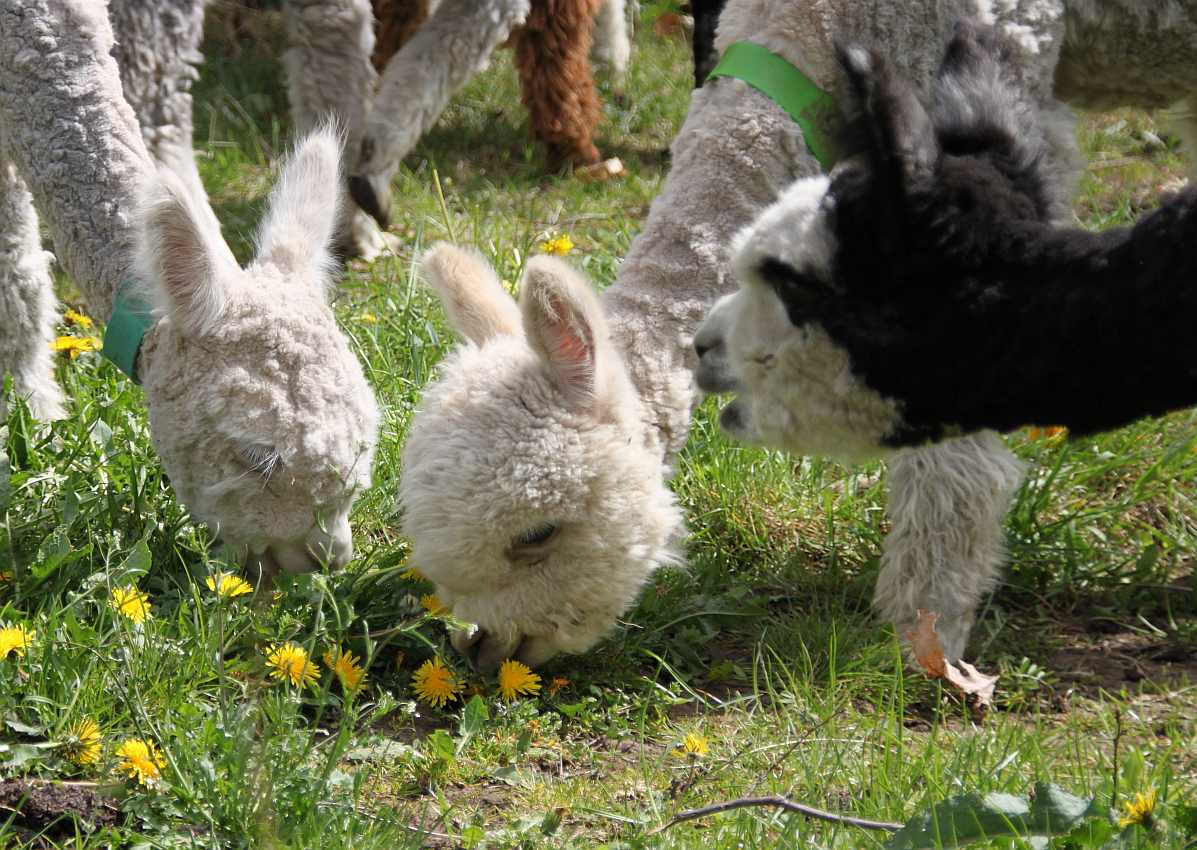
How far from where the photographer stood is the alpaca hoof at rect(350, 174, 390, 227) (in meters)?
6.14

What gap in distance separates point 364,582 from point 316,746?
81 centimetres

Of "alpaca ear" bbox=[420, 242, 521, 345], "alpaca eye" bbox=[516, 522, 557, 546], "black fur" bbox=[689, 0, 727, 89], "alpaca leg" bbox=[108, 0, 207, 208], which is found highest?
"black fur" bbox=[689, 0, 727, 89]

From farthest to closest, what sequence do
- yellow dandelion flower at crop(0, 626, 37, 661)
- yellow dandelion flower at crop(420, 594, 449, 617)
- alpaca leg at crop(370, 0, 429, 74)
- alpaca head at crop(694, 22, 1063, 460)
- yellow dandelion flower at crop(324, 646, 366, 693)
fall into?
alpaca leg at crop(370, 0, 429, 74) < yellow dandelion flower at crop(420, 594, 449, 617) < yellow dandelion flower at crop(324, 646, 366, 693) < yellow dandelion flower at crop(0, 626, 37, 661) < alpaca head at crop(694, 22, 1063, 460)

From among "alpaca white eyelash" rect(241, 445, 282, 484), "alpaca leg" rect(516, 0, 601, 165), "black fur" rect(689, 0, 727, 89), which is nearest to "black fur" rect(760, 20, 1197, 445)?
"alpaca white eyelash" rect(241, 445, 282, 484)

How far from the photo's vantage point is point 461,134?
7.80 metres

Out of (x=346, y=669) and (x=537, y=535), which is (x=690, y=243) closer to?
(x=537, y=535)

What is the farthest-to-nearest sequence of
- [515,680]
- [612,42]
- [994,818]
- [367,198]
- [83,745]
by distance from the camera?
[612,42] → [367,198] → [515,680] → [83,745] → [994,818]

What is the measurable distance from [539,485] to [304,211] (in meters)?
1.06

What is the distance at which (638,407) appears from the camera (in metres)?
3.50

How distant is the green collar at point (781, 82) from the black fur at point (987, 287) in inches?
35.2

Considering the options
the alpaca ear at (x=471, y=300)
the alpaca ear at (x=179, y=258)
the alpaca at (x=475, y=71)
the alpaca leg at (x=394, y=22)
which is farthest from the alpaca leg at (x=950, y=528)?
the alpaca leg at (x=394, y=22)

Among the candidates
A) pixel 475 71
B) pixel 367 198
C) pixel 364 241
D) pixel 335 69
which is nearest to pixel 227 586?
pixel 367 198

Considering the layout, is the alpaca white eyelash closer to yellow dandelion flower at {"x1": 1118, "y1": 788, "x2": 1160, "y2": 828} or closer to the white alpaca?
the white alpaca

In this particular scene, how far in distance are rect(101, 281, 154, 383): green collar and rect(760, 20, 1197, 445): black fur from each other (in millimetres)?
1728
